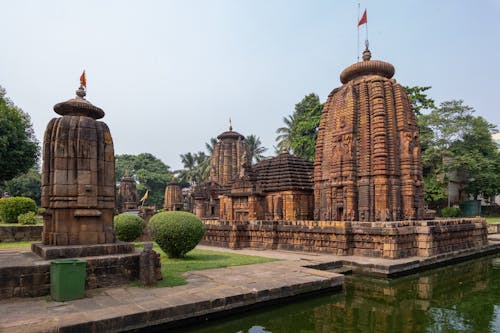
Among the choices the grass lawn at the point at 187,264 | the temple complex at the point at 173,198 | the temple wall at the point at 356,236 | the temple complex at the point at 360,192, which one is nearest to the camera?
the grass lawn at the point at 187,264

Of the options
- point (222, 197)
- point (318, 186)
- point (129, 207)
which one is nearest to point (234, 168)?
point (129, 207)

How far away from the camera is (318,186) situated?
1898 cm

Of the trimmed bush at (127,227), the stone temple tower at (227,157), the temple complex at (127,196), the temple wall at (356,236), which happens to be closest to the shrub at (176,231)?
the temple wall at (356,236)

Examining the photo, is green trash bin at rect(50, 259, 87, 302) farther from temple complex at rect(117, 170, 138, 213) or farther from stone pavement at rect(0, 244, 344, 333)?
temple complex at rect(117, 170, 138, 213)

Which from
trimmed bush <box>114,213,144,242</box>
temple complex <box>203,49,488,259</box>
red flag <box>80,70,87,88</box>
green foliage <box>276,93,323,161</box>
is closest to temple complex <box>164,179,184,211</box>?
green foliage <box>276,93,323,161</box>

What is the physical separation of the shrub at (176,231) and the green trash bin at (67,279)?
16.3 ft

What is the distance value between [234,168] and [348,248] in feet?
93.9

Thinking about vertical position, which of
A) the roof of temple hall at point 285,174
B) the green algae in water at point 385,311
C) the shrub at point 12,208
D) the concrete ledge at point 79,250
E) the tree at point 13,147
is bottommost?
the green algae in water at point 385,311

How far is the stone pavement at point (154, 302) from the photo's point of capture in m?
5.17

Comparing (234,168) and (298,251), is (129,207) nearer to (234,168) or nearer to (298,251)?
(234,168)

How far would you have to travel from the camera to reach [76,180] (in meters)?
7.82

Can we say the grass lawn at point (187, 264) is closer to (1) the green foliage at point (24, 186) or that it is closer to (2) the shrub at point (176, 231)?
(2) the shrub at point (176, 231)

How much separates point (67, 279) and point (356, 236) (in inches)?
434

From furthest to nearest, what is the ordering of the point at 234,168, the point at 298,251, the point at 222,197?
the point at 234,168
the point at 222,197
the point at 298,251
